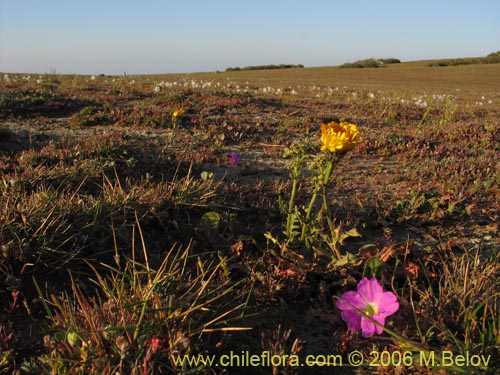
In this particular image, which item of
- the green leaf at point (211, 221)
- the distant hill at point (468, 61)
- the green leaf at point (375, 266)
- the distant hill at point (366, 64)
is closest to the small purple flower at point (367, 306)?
the green leaf at point (375, 266)

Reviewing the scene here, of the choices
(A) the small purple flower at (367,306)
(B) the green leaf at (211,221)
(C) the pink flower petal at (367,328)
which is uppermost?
(B) the green leaf at (211,221)

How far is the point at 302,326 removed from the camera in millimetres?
2617

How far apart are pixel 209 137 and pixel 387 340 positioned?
5269 millimetres

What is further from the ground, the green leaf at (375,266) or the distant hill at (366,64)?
the distant hill at (366,64)

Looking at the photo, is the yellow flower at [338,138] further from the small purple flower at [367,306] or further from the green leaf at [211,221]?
the green leaf at [211,221]

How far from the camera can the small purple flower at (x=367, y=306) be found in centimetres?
225

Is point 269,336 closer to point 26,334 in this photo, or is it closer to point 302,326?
point 302,326

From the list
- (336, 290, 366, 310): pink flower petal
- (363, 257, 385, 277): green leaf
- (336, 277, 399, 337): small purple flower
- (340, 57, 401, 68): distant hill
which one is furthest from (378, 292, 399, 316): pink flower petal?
(340, 57, 401, 68): distant hill

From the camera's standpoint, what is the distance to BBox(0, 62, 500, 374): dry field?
2121mm

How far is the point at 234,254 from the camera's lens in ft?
10.7

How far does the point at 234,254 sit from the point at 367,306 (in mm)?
1216

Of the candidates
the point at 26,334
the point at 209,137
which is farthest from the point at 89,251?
the point at 209,137

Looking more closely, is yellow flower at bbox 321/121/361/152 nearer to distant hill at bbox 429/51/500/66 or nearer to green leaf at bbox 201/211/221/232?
green leaf at bbox 201/211/221/232

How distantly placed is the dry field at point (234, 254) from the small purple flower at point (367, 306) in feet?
0.35
